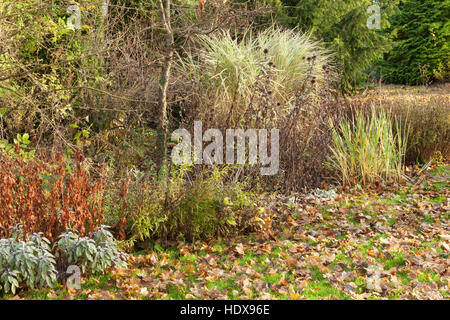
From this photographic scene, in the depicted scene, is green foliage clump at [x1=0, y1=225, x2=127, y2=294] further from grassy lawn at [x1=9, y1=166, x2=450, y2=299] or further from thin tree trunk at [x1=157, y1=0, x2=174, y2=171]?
thin tree trunk at [x1=157, y1=0, x2=174, y2=171]

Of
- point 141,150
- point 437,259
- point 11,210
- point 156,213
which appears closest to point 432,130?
point 437,259

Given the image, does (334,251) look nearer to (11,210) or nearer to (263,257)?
(263,257)

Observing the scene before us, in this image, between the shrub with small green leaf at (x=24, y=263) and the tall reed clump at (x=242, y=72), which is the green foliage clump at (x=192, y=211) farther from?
the tall reed clump at (x=242, y=72)

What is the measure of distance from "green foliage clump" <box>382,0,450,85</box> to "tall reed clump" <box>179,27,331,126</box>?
977cm

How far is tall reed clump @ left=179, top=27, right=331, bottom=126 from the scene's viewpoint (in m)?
6.58

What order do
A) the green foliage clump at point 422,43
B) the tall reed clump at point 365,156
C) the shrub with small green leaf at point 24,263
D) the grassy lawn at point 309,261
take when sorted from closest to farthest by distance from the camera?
the shrub with small green leaf at point 24,263, the grassy lawn at point 309,261, the tall reed clump at point 365,156, the green foliage clump at point 422,43

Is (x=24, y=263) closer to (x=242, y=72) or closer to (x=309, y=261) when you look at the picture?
(x=309, y=261)

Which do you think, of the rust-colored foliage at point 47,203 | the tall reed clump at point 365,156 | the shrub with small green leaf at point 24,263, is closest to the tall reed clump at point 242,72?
the tall reed clump at point 365,156

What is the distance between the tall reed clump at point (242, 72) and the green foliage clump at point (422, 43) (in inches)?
385

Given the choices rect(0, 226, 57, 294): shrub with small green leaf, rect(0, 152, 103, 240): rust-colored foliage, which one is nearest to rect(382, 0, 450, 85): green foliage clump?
rect(0, 152, 103, 240): rust-colored foliage

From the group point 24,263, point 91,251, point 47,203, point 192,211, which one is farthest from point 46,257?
point 192,211

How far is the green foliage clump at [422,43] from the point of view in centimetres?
1659

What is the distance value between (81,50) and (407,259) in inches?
206

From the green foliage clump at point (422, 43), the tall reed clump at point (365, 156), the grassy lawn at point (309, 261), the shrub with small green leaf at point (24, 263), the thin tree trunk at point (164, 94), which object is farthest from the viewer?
the green foliage clump at point (422, 43)
